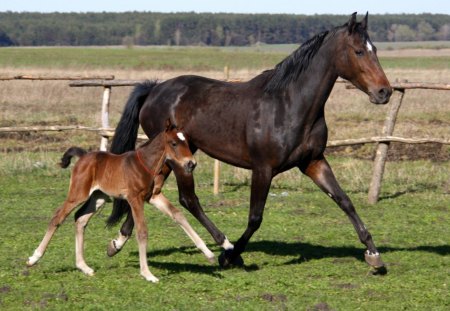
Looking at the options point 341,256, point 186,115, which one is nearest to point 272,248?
point 341,256

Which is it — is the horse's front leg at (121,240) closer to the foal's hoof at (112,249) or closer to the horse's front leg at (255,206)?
the foal's hoof at (112,249)

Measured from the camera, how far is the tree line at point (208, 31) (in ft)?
417

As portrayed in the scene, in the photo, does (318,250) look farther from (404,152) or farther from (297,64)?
(404,152)

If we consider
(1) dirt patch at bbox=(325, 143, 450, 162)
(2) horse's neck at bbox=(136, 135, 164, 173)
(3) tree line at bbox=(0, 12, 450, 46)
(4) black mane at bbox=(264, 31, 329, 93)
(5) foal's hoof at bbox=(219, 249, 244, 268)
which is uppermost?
A: (4) black mane at bbox=(264, 31, 329, 93)

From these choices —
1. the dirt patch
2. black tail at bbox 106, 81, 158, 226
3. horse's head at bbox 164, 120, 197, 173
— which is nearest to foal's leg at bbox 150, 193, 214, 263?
horse's head at bbox 164, 120, 197, 173

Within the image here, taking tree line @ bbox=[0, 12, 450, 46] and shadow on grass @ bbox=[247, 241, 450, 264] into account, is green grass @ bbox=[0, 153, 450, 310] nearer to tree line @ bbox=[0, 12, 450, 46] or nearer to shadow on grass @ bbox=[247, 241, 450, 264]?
shadow on grass @ bbox=[247, 241, 450, 264]

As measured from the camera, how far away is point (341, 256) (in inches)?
353

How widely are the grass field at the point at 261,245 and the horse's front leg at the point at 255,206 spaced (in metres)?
0.13

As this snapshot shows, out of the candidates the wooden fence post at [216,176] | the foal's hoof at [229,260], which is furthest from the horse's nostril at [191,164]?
the wooden fence post at [216,176]

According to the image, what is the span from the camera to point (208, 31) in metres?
138

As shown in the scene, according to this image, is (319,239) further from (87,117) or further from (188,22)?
(188,22)

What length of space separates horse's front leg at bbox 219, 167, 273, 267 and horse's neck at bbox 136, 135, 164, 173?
95 centimetres

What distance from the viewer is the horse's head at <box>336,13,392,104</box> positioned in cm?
791

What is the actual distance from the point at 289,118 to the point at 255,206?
82 cm
